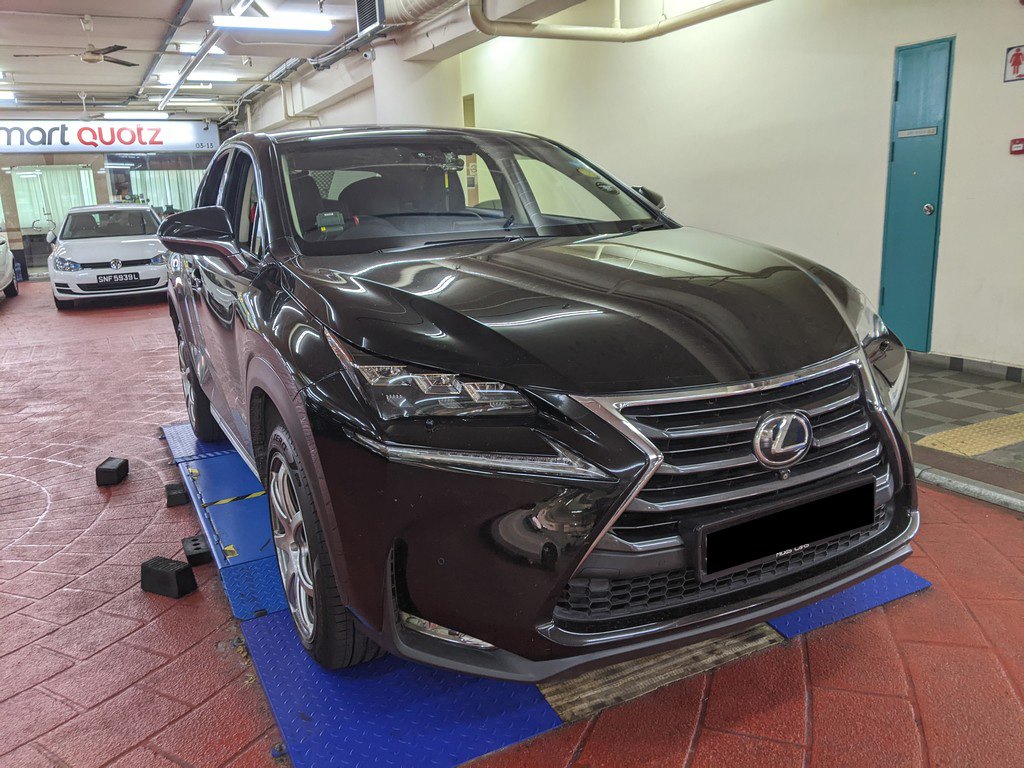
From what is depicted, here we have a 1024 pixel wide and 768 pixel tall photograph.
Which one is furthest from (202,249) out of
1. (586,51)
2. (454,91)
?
(454,91)

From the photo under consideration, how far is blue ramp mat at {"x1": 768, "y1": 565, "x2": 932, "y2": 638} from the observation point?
218 cm

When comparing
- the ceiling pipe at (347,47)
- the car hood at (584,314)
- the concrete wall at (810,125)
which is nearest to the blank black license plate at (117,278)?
the ceiling pipe at (347,47)

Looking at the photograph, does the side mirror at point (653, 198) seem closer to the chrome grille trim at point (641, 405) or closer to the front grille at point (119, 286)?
the chrome grille trim at point (641, 405)

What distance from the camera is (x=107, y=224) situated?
409 inches

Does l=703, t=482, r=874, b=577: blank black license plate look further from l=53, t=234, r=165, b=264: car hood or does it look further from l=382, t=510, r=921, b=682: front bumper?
l=53, t=234, r=165, b=264: car hood

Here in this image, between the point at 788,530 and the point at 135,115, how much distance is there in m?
19.7

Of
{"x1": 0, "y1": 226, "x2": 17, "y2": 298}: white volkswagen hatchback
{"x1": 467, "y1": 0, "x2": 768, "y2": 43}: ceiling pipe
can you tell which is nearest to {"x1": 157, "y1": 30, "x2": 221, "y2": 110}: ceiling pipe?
{"x1": 0, "y1": 226, "x2": 17, "y2": 298}: white volkswagen hatchback

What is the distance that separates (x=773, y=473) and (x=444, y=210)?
145cm

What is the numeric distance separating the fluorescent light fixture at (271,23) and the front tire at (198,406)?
568cm

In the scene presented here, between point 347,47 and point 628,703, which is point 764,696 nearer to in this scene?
point 628,703

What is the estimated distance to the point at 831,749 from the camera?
1.71 metres

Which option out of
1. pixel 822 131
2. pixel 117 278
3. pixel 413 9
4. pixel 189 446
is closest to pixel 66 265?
pixel 117 278

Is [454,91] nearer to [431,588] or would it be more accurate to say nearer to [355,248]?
[355,248]

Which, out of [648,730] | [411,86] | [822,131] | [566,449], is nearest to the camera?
[566,449]
